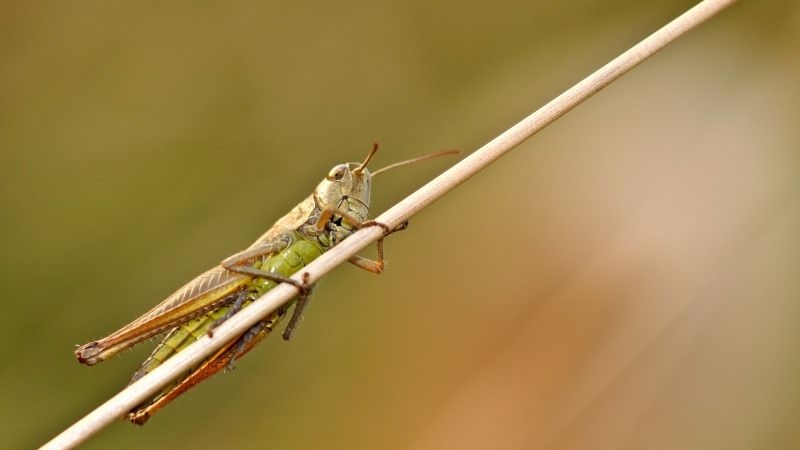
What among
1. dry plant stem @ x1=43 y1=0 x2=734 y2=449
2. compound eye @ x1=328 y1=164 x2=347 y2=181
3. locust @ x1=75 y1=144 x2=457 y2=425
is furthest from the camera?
compound eye @ x1=328 y1=164 x2=347 y2=181

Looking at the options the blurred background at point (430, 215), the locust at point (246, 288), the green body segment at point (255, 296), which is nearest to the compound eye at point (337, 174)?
the locust at point (246, 288)

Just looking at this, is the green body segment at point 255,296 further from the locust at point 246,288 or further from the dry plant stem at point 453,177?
the dry plant stem at point 453,177

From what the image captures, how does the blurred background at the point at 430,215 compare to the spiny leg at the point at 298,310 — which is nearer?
the spiny leg at the point at 298,310

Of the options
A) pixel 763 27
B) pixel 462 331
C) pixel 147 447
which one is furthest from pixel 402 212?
pixel 763 27

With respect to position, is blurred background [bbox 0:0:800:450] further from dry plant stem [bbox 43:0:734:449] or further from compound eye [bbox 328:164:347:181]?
dry plant stem [bbox 43:0:734:449]

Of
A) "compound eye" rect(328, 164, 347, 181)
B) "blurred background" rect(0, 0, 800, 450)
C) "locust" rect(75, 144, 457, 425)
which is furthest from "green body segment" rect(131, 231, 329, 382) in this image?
"blurred background" rect(0, 0, 800, 450)

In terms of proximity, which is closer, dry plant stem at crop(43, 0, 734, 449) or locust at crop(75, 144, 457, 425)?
dry plant stem at crop(43, 0, 734, 449)

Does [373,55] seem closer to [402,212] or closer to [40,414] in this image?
[402,212]
